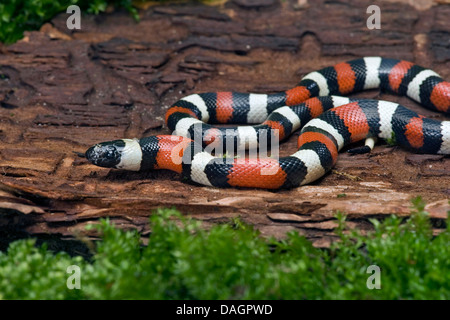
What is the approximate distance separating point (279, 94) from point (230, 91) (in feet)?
2.35

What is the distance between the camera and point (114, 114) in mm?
6348

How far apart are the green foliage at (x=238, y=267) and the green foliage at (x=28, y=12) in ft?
15.5

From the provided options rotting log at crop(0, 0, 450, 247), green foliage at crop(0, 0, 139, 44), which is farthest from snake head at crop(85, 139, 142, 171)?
green foliage at crop(0, 0, 139, 44)

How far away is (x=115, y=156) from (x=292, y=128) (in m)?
2.26

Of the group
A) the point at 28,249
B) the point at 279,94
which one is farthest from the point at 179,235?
the point at 279,94

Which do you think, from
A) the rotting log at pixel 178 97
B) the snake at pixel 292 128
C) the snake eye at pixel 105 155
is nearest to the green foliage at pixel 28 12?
the rotting log at pixel 178 97

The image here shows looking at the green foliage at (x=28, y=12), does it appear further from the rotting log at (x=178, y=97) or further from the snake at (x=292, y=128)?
the snake at (x=292, y=128)

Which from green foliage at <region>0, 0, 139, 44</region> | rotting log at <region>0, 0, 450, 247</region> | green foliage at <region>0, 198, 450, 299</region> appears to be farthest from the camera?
green foliage at <region>0, 0, 139, 44</region>

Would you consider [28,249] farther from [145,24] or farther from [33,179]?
[145,24]

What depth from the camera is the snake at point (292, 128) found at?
501 centimetres

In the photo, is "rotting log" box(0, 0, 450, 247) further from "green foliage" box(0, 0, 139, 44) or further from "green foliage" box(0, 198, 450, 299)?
"green foliage" box(0, 198, 450, 299)

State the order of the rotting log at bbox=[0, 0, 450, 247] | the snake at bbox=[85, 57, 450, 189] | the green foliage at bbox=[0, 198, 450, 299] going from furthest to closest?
1. the snake at bbox=[85, 57, 450, 189]
2. the rotting log at bbox=[0, 0, 450, 247]
3. the green foliage at bbox=[0, 198, 450, 299]

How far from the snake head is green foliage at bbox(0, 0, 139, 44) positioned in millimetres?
3269

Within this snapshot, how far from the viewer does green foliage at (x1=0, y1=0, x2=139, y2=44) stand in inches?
290
